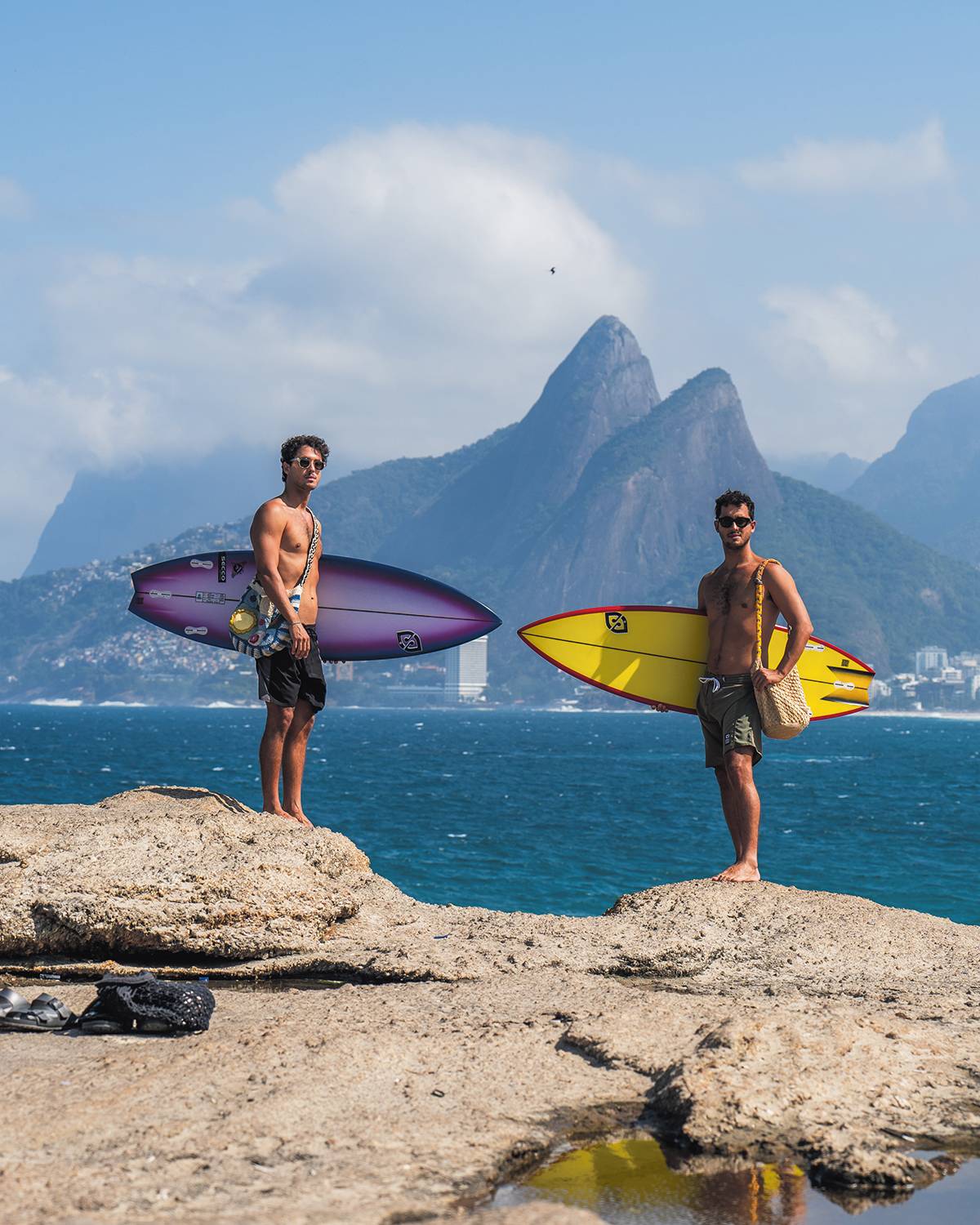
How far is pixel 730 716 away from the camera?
648cm

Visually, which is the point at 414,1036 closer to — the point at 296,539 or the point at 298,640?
the point at 298,640

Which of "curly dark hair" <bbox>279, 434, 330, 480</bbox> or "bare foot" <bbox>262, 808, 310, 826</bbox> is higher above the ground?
"curly dark hair" <bbox>279, 434, 330, 480</bbox>

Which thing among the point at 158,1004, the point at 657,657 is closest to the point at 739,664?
the point at 657,657

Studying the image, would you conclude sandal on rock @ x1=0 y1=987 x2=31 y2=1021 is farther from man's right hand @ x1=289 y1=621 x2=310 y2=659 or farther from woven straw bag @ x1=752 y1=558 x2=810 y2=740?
woven straw bag @ x1=752 y1=558 x2=810 y2=740

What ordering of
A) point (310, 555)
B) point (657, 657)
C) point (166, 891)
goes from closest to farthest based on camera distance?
point (166, 891) → point (310, 555) → point (657, 657)

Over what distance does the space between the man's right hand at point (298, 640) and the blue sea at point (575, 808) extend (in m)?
8.44

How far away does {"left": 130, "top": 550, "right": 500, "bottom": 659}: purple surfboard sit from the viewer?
896cm

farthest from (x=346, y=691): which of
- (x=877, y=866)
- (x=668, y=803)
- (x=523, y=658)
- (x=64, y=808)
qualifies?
(x=64, y=808)

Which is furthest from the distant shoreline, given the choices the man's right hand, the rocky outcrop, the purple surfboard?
the rocky outcrop

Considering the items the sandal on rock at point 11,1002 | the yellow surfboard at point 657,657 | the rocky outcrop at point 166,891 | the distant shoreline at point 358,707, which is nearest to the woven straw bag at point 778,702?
→ the yellow surfboard at point 657,657

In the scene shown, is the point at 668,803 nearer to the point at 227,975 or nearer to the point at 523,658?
the point at 227,975

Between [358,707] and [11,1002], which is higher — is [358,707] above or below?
below

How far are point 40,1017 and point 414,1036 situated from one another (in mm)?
1350

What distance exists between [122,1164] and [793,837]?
23368mm
